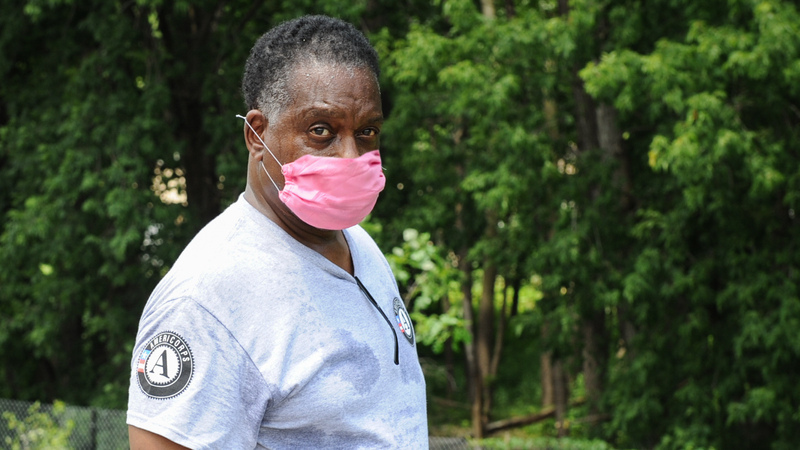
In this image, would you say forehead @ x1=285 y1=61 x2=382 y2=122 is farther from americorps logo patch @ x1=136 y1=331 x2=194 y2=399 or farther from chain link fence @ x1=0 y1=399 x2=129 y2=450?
chain link fence @ x1=0 y1=399 x2=129 y2=450

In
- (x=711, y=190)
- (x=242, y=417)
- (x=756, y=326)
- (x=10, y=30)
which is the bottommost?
(x=756, y=326)

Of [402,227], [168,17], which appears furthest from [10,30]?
[402,227]

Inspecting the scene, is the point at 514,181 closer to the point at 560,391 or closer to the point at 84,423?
the point at 84,423

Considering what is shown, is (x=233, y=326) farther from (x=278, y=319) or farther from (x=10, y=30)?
(x=10, y=30)

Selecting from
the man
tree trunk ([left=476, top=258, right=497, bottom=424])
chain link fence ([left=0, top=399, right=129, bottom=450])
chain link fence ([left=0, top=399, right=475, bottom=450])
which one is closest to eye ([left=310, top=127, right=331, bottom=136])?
the man

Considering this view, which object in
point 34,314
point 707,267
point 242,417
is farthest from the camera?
point 34,314

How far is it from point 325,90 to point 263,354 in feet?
1.38

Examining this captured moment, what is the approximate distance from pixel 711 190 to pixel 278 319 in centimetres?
720

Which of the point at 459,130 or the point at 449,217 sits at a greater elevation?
the point at 459,130

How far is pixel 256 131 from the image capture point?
4.82 feet

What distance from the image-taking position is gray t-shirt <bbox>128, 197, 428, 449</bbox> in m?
1.24

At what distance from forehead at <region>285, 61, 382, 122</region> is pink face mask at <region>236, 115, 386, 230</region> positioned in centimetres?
8

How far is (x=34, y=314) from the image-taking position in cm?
1109

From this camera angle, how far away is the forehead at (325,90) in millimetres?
1380
